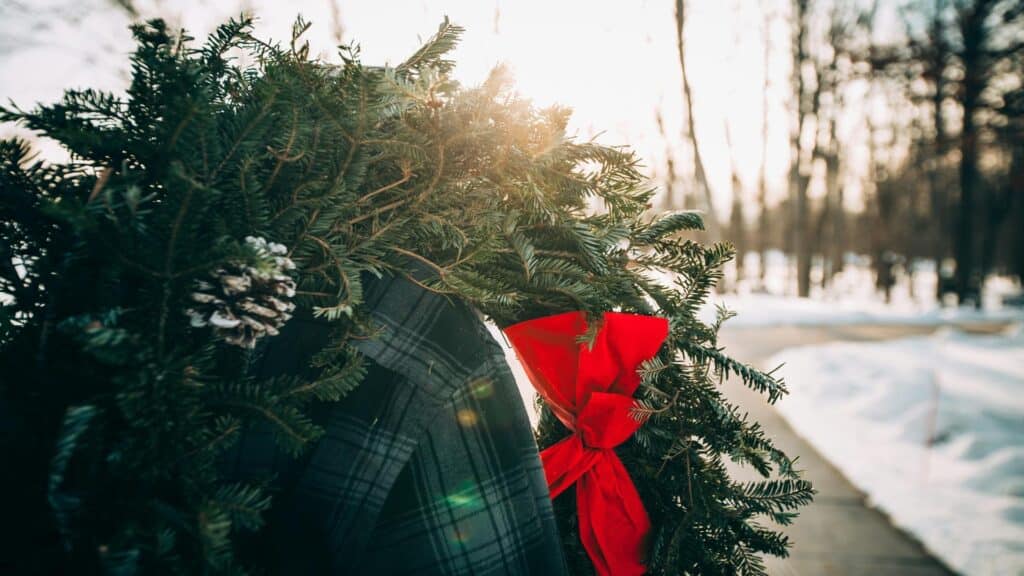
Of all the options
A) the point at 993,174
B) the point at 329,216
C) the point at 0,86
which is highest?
the point at 993,174

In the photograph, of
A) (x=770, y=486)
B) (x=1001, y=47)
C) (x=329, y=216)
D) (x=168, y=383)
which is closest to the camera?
(x=168, y=383)

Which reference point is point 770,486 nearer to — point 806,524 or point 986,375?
point 806,524

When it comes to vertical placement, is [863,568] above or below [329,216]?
below

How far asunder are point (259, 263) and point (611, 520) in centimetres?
92

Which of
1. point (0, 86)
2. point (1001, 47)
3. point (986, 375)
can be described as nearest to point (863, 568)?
point (0, 86)

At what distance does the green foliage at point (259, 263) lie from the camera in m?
0.63

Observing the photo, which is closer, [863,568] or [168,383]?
[168,383]

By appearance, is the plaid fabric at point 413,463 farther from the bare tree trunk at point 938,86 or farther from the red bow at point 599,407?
the bare tree trunk at point 938,86

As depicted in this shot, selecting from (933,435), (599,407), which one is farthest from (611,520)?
Result: (933,435)

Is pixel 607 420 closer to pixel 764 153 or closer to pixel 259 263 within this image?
pixel 259 263

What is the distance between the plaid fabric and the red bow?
5.5 inches

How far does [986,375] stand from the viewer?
646 centimetres

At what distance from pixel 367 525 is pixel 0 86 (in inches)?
42.7

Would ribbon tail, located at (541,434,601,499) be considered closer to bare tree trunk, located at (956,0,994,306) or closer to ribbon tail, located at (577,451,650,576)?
ribbon tail, located at (577,451,650,576)
